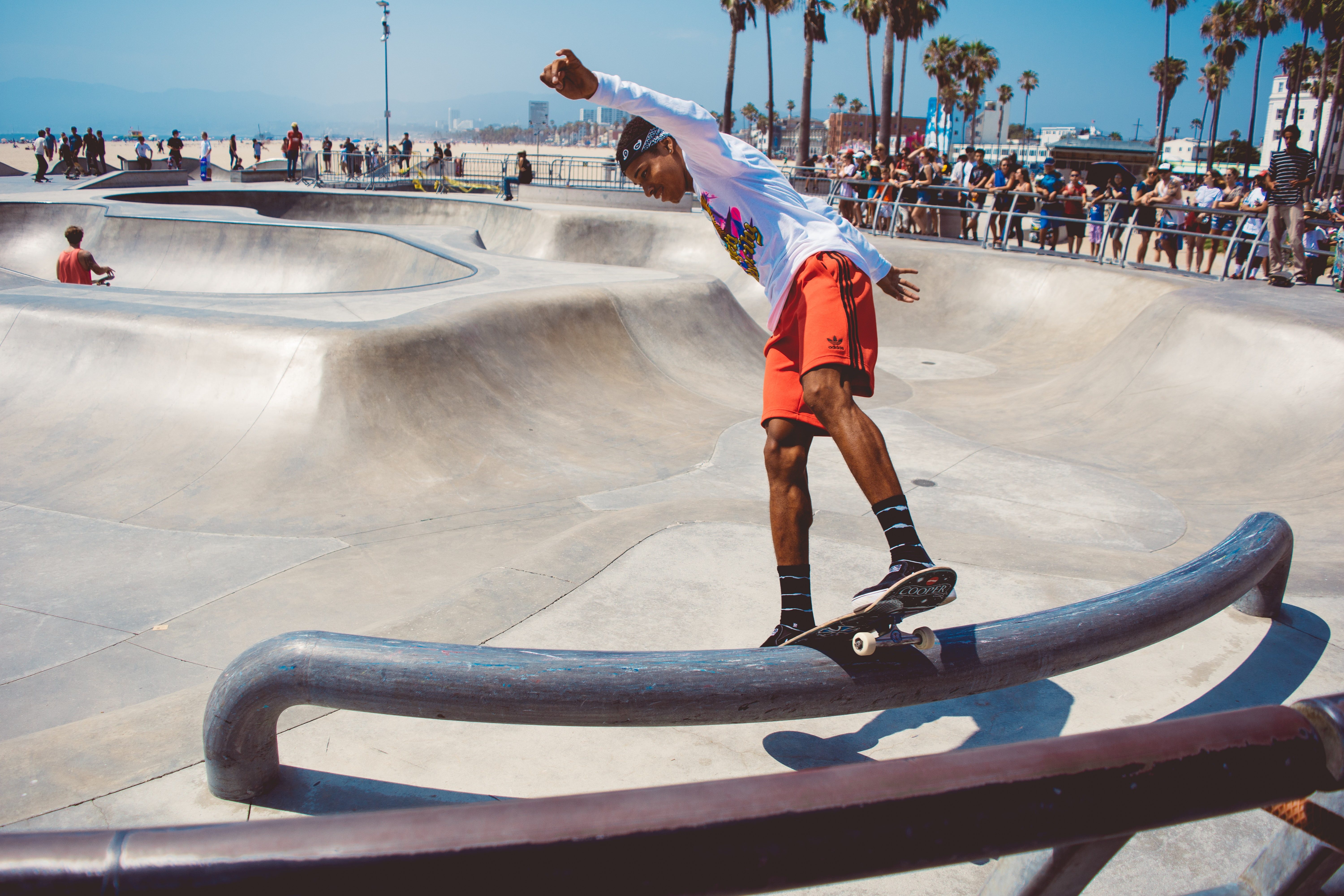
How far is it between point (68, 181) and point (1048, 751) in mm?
38099

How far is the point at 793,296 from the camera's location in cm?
297

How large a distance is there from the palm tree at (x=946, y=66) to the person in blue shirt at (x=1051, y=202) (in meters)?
60.9

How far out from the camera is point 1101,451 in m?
8.79

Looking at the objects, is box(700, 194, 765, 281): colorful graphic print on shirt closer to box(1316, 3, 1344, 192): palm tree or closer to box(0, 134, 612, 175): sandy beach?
box(0, 134, 612, 175): sandy beach

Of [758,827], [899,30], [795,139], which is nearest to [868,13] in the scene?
[899,30]

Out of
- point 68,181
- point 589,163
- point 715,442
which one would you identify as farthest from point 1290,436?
point 68,181

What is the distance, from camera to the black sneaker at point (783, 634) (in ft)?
9.09

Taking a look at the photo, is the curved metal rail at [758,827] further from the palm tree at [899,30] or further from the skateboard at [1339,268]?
the palm tree at [899,30]

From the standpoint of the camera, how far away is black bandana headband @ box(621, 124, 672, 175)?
3.28m

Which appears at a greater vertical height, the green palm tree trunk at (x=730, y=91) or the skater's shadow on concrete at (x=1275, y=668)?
the green palm tree trunk at (x=730, y=91)

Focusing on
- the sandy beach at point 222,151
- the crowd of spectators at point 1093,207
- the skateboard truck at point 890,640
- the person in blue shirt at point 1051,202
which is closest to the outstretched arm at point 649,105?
the skateboard truck at point 890,640

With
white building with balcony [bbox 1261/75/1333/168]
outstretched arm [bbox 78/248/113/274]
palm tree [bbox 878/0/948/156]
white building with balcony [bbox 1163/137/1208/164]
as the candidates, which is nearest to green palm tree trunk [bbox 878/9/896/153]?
palm tree [bbox 878/0/948/156]

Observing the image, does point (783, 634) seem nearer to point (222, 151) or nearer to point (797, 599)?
point (797, 599)

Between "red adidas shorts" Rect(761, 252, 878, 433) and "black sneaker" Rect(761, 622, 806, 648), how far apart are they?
0.65 metres
